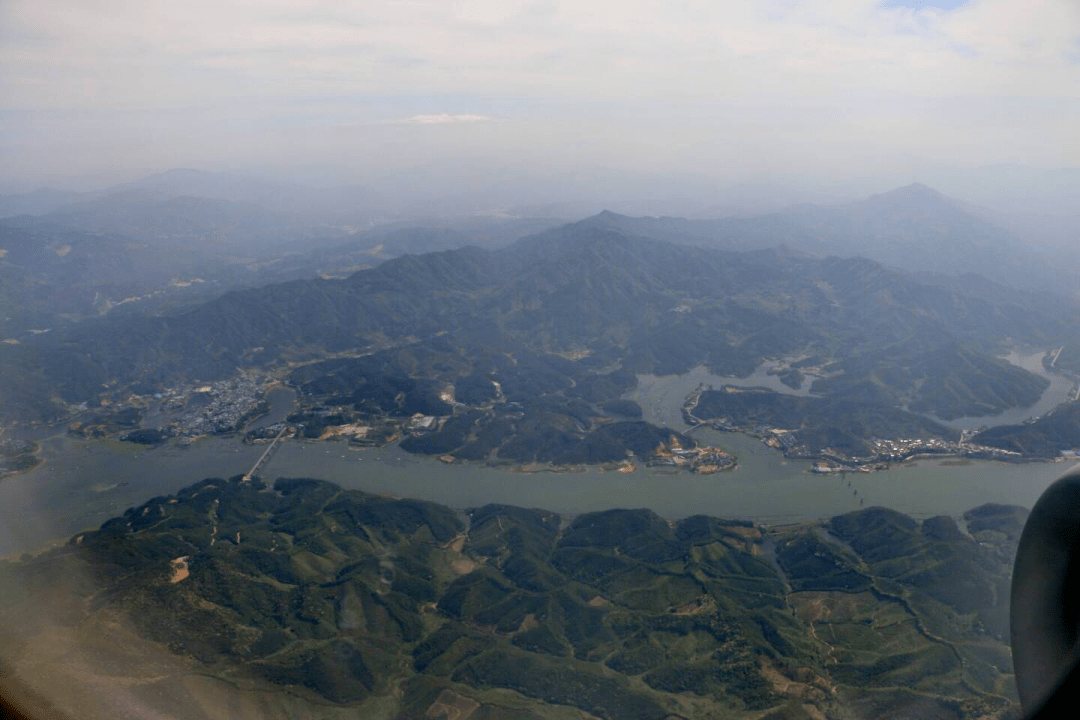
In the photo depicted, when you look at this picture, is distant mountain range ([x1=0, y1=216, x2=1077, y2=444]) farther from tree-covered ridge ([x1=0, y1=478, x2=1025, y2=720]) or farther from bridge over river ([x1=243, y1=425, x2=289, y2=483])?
tree-covered ridge ([x1=0, y1=478, x2=1025, y2=720])

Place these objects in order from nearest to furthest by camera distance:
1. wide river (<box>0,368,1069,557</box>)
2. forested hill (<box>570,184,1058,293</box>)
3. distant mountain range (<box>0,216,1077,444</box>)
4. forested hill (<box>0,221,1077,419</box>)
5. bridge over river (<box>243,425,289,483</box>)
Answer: wide river (<box>0,368,1069,557</box>) → bridge over river (<box>243,425,289,483</box>) → distant mountain range (<box>0,216,1077,444</box>) → forested hill (<box>0,221,1077,419</box>) → forested hill (<box>570,184,1058,293</box>)

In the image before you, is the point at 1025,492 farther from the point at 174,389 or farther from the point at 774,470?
the point at 174,389

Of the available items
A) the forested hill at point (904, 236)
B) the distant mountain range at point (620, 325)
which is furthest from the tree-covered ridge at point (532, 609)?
the forested hill at point (904, 236)

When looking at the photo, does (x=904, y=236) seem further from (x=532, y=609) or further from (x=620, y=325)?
(x=532, y=609)

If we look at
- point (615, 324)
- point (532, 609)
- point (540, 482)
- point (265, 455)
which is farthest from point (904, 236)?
point (532, 609)

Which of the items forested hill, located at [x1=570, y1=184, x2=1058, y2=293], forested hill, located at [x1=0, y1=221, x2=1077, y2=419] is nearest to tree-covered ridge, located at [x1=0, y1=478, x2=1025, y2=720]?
forested hill, located at [x1=0, y1=221, x2=1077, y2=419]

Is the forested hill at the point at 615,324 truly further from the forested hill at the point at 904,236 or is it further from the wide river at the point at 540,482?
the forested hill at the point at 904,236

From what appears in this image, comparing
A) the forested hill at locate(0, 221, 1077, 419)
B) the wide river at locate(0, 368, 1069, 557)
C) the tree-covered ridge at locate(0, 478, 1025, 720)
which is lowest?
the wide river at locate(0, 368, 1069, 557)
